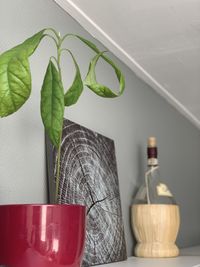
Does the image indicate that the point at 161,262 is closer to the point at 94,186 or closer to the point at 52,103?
the point at 94,186

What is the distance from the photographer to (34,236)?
0.90m

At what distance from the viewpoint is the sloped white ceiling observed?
5.10ft

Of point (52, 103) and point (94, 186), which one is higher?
point (52, 103)

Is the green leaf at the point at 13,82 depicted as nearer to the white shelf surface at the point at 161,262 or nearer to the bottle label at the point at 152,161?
the white shelf surface at the point at 161,262

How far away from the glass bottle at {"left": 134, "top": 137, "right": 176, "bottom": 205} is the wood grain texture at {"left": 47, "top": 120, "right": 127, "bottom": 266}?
0.19m

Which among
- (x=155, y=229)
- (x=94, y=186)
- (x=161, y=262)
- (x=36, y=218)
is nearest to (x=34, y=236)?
(x=36, y=218)

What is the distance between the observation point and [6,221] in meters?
0.90

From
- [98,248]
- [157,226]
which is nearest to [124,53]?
[157,226]

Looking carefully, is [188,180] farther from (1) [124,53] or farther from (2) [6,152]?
(2) [6,152]

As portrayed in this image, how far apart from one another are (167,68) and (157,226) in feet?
2.23

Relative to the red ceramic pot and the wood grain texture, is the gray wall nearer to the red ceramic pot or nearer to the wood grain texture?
the wood grain texture

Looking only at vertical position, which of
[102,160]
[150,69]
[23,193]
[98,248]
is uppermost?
[150,69]

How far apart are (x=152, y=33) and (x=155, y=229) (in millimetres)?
693

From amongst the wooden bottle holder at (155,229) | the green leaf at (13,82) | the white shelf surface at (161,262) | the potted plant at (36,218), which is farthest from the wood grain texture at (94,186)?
the green leaf at (13,82)
